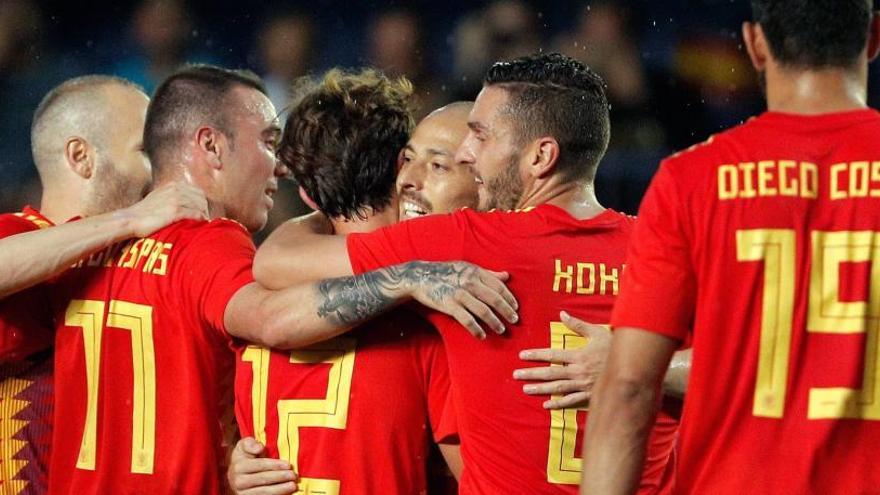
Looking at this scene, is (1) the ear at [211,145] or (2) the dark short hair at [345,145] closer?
(2) the dark short hair at [345,145]

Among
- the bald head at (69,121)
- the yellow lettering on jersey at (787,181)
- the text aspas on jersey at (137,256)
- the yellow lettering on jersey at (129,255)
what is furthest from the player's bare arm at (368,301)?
the bald head at (69,121)

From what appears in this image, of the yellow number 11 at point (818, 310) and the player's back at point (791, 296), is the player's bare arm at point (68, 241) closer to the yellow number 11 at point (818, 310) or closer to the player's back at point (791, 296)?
the player's back at point (791, 296)

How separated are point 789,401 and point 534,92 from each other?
4.44 ft

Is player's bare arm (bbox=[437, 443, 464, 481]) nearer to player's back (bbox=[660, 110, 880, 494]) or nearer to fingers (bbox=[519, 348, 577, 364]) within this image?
fingers (bbox=[519, 348, 577, 364])

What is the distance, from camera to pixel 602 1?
877 centimetres

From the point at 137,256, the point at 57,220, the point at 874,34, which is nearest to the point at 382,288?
the point at 137,256

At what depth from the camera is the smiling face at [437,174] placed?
4.02m

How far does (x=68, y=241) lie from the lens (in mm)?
3598

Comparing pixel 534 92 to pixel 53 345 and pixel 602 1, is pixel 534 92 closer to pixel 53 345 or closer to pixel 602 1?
pixel 53 345

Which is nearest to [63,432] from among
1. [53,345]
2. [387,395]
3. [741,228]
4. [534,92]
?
[53,345]

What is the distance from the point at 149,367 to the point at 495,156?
1274mm

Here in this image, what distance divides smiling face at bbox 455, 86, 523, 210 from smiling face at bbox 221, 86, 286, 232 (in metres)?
0.86

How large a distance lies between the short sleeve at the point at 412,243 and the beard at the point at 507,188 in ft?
0.77

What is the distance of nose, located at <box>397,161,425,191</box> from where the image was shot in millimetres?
3951
